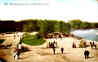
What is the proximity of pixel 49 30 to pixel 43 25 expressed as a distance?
16 cm

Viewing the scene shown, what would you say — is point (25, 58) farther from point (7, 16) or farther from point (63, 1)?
point (63, 1)

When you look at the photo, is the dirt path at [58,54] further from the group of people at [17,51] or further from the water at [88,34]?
the water at [88,34]

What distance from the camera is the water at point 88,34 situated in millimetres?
3092

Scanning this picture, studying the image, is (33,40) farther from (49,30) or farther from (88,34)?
(88,34)

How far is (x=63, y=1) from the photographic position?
305cm

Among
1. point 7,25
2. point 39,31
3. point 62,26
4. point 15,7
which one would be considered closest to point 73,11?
point 62,26

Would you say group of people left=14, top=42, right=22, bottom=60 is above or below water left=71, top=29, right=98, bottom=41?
below

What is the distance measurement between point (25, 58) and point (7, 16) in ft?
3.04

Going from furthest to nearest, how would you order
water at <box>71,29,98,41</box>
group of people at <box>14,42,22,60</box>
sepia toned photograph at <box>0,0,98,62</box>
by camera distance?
water at <box>71,29,98,41</box>
sepia toned photograph at <box>0,0,98,62</box>
group of people at <box>14,42,22,60</box>

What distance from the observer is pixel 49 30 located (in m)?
3.11

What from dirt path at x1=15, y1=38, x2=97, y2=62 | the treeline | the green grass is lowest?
dirt path at x1=15, y1=38, x2=97, y2=62

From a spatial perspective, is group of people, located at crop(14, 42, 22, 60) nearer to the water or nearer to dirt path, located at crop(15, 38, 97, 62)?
dirt path, located at crop(15, 38, 97, 62)

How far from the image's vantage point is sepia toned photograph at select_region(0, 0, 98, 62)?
9.67 feet

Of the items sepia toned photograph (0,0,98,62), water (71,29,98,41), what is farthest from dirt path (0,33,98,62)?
water (71,29,98,41)
